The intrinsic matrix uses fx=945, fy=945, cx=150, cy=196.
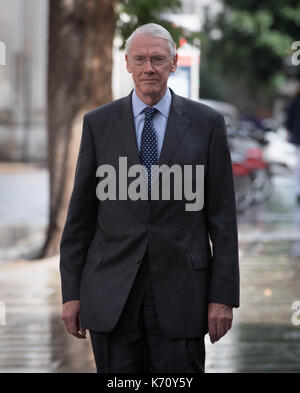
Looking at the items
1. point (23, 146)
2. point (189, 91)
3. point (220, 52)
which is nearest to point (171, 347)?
point (189, 91)

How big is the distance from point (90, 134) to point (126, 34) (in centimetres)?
795

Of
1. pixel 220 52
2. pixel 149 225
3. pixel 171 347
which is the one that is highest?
pixel 220 52

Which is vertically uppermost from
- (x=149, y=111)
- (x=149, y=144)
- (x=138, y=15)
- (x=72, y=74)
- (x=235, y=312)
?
(x=138, y=15)

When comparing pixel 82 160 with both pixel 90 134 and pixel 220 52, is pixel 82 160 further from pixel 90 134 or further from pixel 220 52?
pixel 220 52

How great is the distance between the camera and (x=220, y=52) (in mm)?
37438

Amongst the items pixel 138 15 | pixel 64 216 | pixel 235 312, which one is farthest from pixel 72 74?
pixel 235 312

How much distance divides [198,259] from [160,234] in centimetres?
17

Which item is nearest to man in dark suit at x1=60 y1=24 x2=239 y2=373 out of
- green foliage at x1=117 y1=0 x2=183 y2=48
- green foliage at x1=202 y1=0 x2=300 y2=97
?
green foliage at x1=117 y1=0 x2=183 y2=48

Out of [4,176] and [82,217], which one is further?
[4,176]

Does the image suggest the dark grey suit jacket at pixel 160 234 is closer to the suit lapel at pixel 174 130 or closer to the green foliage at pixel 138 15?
the suit lapel at pixel 174 130

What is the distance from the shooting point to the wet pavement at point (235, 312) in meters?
6.12

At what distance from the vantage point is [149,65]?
337 centimetres

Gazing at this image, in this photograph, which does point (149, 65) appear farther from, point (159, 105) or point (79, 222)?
point (79, 222)

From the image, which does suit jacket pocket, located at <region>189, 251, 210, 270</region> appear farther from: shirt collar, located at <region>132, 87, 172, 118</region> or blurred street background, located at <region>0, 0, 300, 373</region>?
blurred street background, located at <region>0, 0, 300, 373</region>
